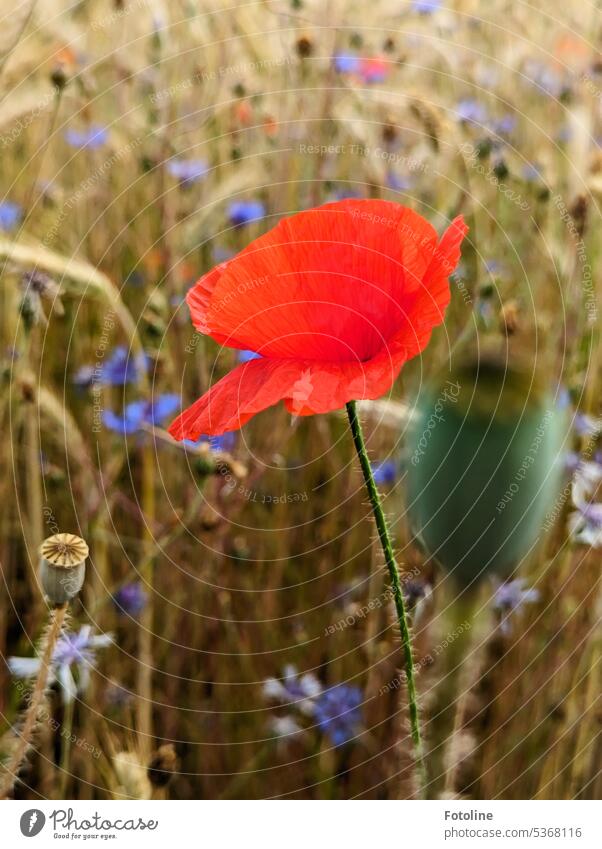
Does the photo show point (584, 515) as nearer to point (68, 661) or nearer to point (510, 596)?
point (510, 596)

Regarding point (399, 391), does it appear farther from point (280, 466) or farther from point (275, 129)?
point (275, 129)

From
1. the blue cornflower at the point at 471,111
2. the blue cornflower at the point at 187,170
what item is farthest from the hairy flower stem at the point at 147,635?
the blue cornflower at the point at 471,111

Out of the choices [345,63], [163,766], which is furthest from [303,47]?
[163,766]

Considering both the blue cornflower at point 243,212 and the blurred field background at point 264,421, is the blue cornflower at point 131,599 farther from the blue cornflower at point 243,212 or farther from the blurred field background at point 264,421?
the blue cornflower at point 243,212

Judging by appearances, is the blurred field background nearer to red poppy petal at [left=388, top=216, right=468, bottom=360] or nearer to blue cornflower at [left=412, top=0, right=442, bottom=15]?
blue cornflower at [left=412, top=0, right=442, bottom=15]
